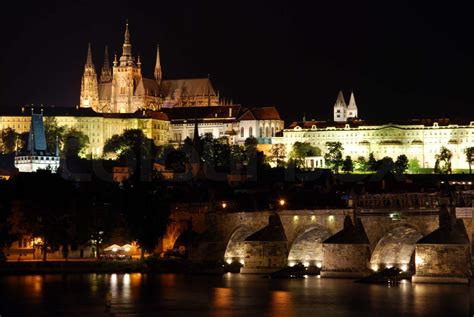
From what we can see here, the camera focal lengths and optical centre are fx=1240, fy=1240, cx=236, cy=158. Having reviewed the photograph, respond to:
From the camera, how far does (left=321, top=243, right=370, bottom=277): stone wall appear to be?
56.9 metres

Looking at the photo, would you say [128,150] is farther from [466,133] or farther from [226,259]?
[226,259]

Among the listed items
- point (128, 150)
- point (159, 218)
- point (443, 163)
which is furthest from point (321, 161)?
point (159, 218)

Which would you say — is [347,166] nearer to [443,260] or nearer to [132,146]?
[132,146]

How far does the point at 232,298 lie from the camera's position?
5400 centimetres

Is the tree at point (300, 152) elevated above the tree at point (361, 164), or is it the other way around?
the tree at point (300, 152)

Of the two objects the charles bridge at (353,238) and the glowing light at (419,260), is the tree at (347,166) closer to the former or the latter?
the charles bridge at (353,238)

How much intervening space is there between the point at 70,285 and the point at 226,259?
1136 centimetres

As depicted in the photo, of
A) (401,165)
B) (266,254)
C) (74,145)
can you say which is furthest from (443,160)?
(266,254)

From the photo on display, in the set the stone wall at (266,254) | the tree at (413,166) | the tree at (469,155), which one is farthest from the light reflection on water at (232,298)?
the tree at (469,155)

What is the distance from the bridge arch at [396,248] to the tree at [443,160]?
12131 centimetres

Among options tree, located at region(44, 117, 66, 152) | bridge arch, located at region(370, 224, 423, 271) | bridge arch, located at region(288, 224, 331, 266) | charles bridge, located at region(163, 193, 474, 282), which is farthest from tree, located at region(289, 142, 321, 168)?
bridge arch, located at region(370, 224, 423, 271)

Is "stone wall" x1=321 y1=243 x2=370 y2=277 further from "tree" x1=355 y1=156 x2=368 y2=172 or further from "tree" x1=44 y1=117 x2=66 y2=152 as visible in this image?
"tree" x1=44 y1=117 x2=66 y2=152

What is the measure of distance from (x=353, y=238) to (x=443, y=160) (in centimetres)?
13564

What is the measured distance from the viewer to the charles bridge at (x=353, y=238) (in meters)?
51.9
